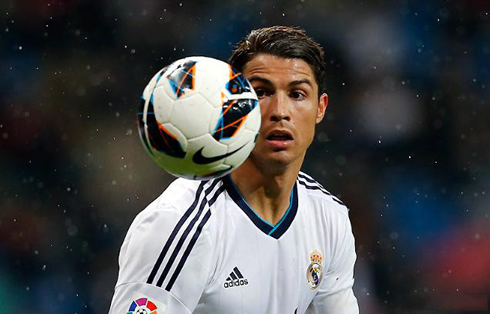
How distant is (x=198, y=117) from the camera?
2.23 metres

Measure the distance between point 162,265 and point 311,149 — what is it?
367 centimetres

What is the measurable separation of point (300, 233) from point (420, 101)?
3441 mm

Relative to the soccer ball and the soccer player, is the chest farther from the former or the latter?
the soccer ball

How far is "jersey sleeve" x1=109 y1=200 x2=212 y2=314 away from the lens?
255 cm

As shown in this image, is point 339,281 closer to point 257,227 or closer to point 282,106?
point 257,227

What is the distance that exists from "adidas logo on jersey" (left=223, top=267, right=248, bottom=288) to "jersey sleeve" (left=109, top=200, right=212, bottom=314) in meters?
0.19

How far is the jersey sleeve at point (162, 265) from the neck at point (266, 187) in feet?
1.45

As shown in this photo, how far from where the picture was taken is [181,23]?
249 inches

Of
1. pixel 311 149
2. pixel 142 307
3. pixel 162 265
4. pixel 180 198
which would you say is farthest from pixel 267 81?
pixel 311 149

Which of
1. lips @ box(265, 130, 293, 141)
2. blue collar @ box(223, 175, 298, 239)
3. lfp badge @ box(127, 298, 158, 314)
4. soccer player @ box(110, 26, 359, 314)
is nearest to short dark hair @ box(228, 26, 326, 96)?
soccer player @ box(110, 26, 359, 314)

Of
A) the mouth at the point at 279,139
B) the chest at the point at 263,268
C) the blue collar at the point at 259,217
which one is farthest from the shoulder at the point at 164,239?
the mouth at the point at 279,139

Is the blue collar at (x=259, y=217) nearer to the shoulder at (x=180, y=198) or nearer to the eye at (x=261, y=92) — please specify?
the shoulder at (x=180, y=198)

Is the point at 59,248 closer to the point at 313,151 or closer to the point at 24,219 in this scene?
the point at 24,219

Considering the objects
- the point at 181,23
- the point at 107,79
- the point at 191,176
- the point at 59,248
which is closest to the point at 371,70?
the point at 181,23
